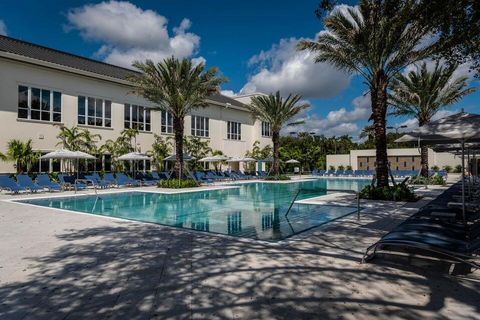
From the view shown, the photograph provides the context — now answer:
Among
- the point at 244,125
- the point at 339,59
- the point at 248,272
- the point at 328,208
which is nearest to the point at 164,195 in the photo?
the point at 328,208

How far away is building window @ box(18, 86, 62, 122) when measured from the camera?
21703 millimetres

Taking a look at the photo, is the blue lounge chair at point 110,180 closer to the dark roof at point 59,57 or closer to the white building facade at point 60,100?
the white building facade at point 60,100

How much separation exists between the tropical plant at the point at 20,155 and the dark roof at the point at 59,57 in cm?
544

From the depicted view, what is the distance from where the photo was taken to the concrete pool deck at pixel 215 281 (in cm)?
377

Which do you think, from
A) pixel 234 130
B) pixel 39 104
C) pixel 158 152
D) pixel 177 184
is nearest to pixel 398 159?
pixel 234 130

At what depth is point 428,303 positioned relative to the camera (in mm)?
3877

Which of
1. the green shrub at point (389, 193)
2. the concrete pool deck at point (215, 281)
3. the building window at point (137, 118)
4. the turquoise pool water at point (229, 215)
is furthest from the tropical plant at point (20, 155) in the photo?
the green shrub at point (389, 193)

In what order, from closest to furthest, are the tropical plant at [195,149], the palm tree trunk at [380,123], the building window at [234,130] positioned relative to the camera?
the palm tree trunk at [380,123] < the tropical plant at [195,149] < the building window at [234,130]

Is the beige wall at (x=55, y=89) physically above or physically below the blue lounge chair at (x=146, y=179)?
above

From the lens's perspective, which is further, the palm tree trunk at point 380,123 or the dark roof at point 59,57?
the dark roof at point 59,57

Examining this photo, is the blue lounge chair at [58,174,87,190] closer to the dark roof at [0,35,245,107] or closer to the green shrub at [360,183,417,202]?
the dark roof at [0,35,245,107]

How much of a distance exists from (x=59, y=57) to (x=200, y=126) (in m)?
14.0

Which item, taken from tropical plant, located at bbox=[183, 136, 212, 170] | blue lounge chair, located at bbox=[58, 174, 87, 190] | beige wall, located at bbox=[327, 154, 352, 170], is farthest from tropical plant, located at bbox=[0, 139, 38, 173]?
beige wall, located at bbox=[327, 154, 352, 170]

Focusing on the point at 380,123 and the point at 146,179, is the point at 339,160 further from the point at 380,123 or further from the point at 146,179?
the point at 380,123
